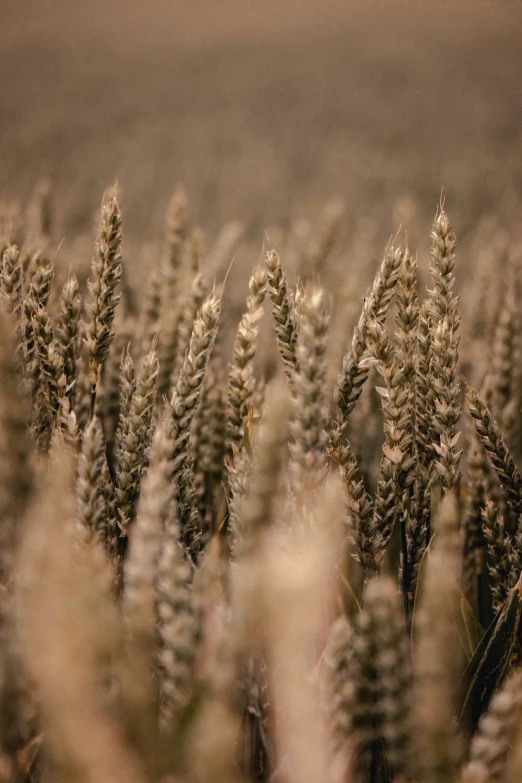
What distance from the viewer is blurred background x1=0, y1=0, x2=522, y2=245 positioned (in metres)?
1.32

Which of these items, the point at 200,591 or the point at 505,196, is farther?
the point at 505,196

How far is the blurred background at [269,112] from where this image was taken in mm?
1321

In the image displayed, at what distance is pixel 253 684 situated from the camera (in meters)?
0.29

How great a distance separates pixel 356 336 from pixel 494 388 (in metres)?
0.22

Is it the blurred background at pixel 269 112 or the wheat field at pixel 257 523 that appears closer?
the wheat field at pixel 257 523

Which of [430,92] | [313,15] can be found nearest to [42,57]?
[313,15]

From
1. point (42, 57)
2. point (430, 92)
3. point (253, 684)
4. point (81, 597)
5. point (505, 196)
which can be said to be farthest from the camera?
point (430, 92)

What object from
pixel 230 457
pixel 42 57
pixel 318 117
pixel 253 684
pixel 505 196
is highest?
pixel 318 117

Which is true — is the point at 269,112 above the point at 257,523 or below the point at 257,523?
above

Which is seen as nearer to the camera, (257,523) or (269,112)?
(257,523)

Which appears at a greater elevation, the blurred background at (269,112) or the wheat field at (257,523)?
the blurred background at (269,112)

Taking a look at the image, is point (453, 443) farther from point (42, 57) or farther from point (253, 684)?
point (42, 57)

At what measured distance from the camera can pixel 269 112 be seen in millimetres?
1691

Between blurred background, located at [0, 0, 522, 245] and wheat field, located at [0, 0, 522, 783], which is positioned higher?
blurred background, located at [0, 0, 522, 245]
